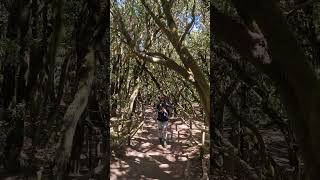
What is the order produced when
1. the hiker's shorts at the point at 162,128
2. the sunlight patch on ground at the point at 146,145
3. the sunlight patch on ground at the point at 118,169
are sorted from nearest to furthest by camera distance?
the sunlight patch on ground at the point at 118,169, the hiker's shorts at the point at 162,128, the sunlight patch on ground at the point at 146,145

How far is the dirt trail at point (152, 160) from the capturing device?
8.36 meters

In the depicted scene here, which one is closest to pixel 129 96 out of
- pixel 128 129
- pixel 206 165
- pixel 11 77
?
pixel 128 129

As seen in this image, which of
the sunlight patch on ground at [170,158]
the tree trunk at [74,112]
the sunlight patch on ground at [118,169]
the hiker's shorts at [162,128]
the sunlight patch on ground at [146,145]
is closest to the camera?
the tree trunk at [74,112]

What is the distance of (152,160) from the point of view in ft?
31.9

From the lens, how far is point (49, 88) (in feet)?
12.5

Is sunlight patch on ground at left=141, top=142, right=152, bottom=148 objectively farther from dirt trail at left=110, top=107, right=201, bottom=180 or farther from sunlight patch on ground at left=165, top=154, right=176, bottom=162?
sunlight patch on ground at left=165, top=154, right=176, bottom=162

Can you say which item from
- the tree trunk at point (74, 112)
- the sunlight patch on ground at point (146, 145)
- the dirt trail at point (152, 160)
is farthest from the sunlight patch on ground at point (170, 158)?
the tree trunk at point (74, 112)

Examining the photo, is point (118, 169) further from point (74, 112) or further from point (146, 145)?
point (74, 112)

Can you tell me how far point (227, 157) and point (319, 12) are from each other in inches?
56.7

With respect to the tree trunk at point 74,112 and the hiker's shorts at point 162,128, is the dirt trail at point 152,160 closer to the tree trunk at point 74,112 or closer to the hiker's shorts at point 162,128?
the hiker's shorts at point 162,128

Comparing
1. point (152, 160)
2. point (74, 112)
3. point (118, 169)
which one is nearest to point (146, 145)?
point (152, 160)

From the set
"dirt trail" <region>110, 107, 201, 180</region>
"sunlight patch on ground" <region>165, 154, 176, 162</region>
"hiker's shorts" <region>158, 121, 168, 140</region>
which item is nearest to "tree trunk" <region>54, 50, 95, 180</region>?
"dirt trail" <region>110, 107, 201, 180</region>

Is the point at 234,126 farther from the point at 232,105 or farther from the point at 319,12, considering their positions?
the point at 319,12

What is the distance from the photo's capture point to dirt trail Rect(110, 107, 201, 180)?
8359 mm
